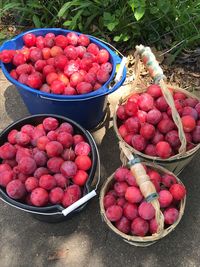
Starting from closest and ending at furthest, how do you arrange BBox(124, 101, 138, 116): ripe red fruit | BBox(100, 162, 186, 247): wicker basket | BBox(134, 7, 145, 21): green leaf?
BBox(100, 162, 186, 247): wicker basket, BBox(124, 101, 138, 116): ripe red fruit, BBox(134, 7, 145, 21): green leaf

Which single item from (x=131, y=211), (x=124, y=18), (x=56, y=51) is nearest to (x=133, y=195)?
(x=131, y=211)

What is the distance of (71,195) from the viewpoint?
170 centimetres

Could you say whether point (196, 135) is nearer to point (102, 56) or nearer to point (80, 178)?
point (80, 178)

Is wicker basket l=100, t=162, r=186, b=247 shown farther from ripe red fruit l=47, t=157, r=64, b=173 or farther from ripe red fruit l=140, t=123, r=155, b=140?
ripe red fruit l=47, t=157, r=64, b=173

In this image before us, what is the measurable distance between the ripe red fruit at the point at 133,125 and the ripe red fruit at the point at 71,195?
46cm

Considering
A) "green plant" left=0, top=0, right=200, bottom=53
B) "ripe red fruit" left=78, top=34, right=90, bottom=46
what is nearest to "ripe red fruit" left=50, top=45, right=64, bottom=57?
"ripe red fruit" left=78, top=34, right=90, bottom=46

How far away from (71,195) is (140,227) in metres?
0.38

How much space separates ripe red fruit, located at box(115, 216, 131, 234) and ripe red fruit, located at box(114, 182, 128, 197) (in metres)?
0.13

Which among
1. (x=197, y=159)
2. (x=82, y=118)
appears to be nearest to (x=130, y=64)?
(x=82, y=118)

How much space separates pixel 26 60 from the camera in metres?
2.25

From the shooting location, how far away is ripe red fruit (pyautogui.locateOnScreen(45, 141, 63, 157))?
179 centimetres

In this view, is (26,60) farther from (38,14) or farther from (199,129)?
(199,129)

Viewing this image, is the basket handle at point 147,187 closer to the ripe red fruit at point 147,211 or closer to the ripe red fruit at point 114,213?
the ripe red fruit at point 147,211

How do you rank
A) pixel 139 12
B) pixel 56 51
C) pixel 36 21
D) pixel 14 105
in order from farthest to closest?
pixel 36 21 < pixel 14 105 < pixel 139 12 < pixel 56 51
